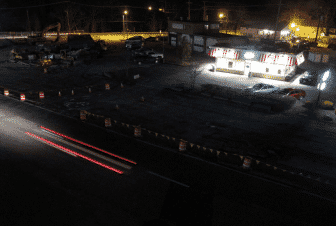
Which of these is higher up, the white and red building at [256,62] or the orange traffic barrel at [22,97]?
the white and red building at [256,62]

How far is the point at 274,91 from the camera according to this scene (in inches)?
1097

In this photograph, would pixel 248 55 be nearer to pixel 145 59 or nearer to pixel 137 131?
pixel 145 59

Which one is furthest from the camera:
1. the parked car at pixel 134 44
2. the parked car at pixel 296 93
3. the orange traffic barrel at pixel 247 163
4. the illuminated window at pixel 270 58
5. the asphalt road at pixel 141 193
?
the parked car at pixel 134 44

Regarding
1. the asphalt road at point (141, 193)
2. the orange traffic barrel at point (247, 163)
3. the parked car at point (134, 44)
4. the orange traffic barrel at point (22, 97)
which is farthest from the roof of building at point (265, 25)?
the asphalt road at point (141, 193)

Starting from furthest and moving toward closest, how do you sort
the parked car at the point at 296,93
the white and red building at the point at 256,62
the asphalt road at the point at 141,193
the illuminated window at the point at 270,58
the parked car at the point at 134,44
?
the parked car at the point at 134,44, the illuminated window at the point at 270,58, the white and red building at the point at 256,62, the parked car at the point at 296,93, the asphalt road at the point at 141,193

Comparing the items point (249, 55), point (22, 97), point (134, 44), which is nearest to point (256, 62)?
point (249, 55)

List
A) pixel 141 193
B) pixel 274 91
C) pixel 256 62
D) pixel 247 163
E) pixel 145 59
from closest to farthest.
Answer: pixel 141 193 → pixel 247 163 → pixel 274 91 → pixel 256 62 → pixel 145 59

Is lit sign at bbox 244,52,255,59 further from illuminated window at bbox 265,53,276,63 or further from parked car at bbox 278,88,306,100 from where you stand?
parked car at bbox 278,88,306,100

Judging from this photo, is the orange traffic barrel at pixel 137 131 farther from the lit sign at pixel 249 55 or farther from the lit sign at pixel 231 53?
the lit sign at pixel 231 53

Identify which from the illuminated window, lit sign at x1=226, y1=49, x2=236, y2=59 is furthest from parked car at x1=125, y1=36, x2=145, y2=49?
the illuminated window

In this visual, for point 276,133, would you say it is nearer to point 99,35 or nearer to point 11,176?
point 11,176

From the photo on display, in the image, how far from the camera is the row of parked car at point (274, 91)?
25.9 meters

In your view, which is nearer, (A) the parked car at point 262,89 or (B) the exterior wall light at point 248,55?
(A) the parked car at point 262,89

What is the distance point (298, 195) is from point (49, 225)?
1081 cm
